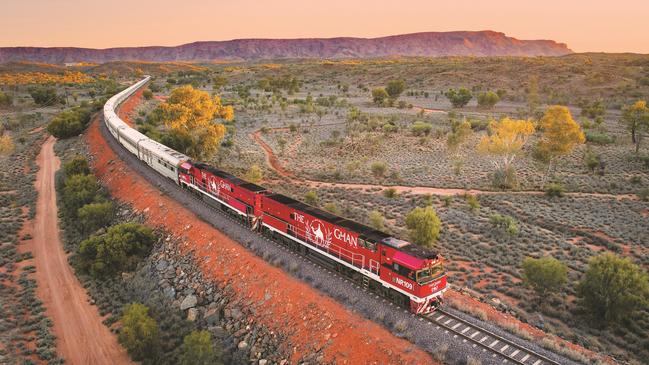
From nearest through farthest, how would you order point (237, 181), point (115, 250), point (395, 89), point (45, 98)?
point (115, 250)
point (237, 181)
point (45, 98)
point (395, 89)

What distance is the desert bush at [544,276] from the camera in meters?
24.0

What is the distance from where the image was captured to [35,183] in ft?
164

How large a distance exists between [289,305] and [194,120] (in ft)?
126

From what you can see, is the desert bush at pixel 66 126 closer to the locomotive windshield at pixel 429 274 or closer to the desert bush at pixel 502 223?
the desert bush at pixel 502 223

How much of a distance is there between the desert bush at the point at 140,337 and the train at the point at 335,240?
9.23 m

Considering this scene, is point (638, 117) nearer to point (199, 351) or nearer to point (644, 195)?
point (644, 195)

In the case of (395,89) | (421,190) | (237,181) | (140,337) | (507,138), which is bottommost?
(140,337)

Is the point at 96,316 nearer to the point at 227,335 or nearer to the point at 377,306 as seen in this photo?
the point at 227,335

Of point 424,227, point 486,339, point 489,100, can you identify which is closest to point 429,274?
point 486,339

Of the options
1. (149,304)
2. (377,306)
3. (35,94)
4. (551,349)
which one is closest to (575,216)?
(551,349)

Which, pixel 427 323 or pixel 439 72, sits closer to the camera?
pixel 427 323

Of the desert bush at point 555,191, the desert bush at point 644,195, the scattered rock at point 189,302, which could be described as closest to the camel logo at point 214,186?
the scattered rock at point 189,302

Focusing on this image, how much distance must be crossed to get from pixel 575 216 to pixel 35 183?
5914 centimetres

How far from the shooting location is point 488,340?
17859mm
